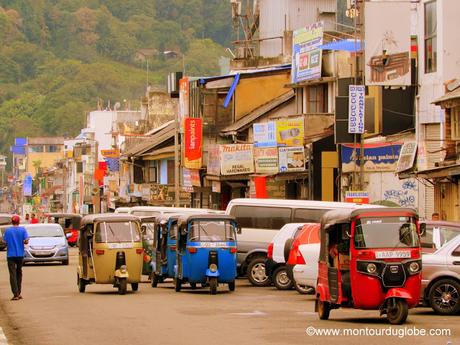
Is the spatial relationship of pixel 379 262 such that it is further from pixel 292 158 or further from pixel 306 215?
pixel 292 158

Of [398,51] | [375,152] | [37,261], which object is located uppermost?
[398,51]

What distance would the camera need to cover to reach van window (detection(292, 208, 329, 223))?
3478cm

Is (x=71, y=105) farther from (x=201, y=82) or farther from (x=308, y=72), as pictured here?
(x=308, y=72)

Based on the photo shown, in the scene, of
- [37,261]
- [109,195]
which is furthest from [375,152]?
[109,195]

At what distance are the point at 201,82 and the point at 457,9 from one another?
27730mm

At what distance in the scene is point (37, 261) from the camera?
47.5 meters

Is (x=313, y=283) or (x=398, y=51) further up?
(x=398, y=51)

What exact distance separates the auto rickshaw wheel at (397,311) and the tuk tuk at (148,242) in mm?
15355

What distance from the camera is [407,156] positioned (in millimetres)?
39969

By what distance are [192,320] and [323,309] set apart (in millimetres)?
2173

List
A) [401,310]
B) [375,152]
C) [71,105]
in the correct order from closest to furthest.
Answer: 1. [401,310]
2. [375,152]
3. [71,105]

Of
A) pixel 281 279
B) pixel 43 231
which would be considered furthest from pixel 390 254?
pixel 43 231

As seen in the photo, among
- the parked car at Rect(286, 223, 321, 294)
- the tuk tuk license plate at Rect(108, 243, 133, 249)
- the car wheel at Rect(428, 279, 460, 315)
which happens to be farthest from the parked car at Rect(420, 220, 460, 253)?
the tuk tuk license plate at Rect(108, 243, 133, 249)

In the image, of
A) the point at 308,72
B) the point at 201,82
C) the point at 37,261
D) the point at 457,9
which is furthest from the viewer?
→ the point at 201,82
